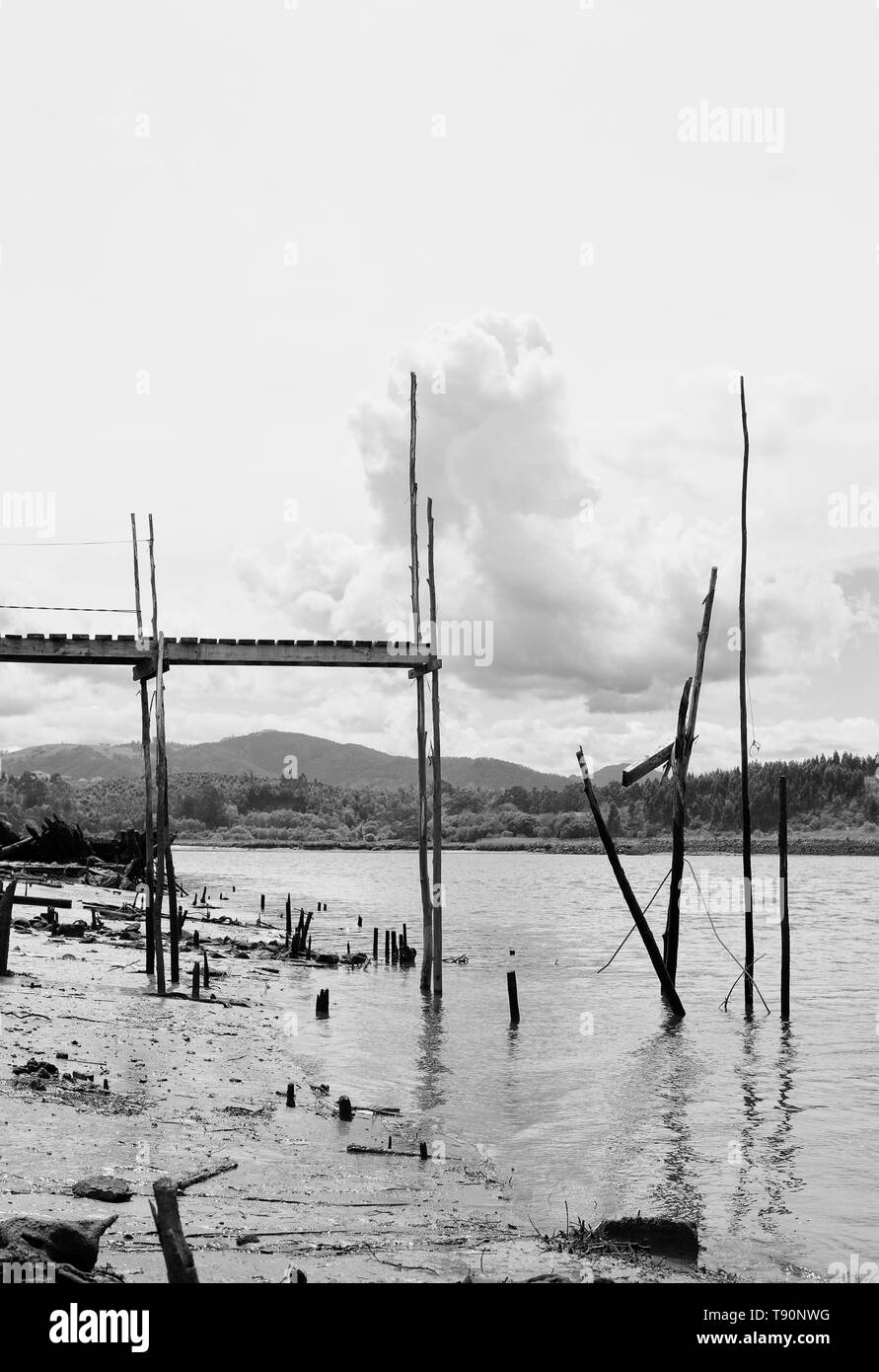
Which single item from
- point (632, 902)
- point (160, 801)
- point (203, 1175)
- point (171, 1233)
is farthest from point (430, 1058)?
point (171, 1233)

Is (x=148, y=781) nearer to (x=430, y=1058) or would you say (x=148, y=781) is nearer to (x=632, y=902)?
(x=430, y=1058)

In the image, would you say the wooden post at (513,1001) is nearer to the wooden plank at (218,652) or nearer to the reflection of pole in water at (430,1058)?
the reflection of pole in water at (430,1058)

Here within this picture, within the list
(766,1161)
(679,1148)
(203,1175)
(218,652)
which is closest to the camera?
(203,1175)

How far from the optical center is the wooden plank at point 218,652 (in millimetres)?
23812

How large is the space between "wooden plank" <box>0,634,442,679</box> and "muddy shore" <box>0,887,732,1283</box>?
6944mm

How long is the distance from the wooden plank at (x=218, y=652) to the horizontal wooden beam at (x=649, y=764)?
4.62 metres

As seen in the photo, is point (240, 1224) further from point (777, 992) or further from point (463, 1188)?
point (777, 992)

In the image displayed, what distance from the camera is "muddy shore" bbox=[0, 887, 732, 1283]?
8.66 meters

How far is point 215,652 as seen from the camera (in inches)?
990

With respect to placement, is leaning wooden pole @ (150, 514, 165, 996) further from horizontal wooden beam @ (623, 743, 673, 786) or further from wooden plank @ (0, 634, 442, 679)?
horizontal wooden beam @ (623, 743, 673, 786)

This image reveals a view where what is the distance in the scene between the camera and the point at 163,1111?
13039mm

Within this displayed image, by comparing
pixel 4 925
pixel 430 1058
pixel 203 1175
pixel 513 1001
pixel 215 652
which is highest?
pixel 215 652

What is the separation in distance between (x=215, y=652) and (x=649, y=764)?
9.82 meters
